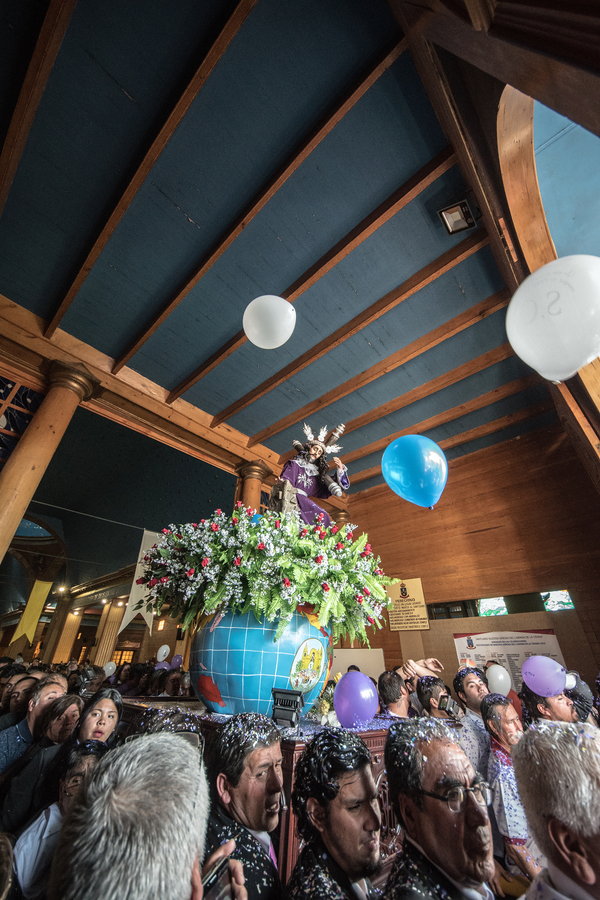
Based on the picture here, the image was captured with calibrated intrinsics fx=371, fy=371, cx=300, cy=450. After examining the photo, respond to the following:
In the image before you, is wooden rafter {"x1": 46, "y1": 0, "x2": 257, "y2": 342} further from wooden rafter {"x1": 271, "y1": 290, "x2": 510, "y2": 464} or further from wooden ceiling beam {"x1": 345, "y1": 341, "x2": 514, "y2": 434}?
wooden ceiling beam {"x1": 345, "y1": 341, "x2": 514, "y2": 434}

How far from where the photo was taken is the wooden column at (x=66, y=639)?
1366 cm

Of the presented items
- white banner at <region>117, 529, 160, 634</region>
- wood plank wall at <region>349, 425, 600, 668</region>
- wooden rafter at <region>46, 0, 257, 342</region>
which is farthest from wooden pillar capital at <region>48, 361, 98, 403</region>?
wood plank wall at <region>349, 425, 600, 668</region>

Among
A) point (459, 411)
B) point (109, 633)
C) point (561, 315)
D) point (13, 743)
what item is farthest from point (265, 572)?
point (109, 633)

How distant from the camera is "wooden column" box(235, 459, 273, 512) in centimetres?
712

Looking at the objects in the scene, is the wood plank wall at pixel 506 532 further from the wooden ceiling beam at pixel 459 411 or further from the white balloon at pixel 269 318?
the white balloon at pixel 269 318

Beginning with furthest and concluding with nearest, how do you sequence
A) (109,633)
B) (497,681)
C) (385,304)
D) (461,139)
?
(109,633) → (385,304) → (497,681) → (461,139)

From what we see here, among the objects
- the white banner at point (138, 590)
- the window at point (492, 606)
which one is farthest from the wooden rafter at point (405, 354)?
the window at point (492, 606)

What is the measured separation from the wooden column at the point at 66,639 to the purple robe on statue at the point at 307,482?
50.9 ft

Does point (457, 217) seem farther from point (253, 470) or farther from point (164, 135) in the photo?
point (253, 470)

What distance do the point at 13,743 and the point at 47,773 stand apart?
2.11ft

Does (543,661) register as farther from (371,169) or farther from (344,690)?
(371,169)

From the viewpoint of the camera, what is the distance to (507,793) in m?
1.96

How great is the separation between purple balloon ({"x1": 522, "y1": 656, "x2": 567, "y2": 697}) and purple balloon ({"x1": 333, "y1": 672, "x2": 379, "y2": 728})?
5.25ft

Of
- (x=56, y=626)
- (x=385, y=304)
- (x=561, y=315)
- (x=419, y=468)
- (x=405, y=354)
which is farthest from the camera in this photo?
(x=56, y=626)
